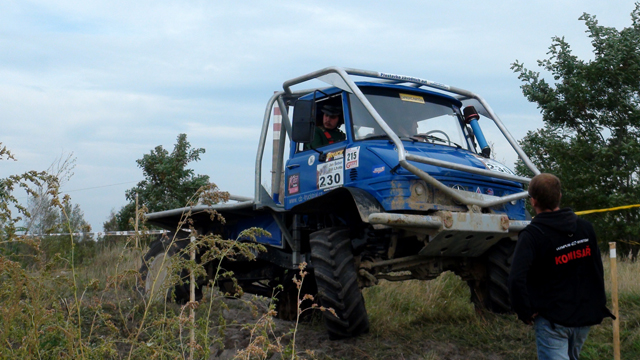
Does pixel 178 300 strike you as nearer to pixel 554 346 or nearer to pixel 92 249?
pixel 554 346

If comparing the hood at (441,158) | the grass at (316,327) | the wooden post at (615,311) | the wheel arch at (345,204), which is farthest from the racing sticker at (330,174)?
the wooden post at (615,311)

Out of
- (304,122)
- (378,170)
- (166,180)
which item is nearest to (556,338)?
(378,170)

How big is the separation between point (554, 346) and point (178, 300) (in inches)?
232

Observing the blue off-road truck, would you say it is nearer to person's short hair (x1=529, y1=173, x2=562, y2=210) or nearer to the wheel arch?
the wheel arch

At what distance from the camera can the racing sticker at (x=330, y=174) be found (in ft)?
21.7

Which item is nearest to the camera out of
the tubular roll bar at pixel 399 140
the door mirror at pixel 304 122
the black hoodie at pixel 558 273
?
the black hoodie at pixel 558 273

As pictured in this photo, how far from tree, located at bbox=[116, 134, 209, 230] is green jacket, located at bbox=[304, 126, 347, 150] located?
7.41 m

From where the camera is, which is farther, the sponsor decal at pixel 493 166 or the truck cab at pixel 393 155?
the sponsor decal at pixel 493 166

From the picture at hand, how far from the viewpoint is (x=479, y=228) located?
19.2 ft

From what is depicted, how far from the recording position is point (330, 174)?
6.72 metres

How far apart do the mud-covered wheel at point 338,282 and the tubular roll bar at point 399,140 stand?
3.34 ft

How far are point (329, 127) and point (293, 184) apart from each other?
0.73 meters

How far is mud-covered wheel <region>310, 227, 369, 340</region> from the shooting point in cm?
610

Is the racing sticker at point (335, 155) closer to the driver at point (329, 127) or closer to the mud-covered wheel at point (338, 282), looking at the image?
the driver at point (329, 127)
